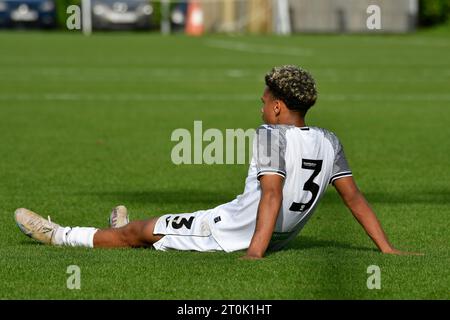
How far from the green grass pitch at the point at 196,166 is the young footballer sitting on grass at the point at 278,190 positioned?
0.14 metres

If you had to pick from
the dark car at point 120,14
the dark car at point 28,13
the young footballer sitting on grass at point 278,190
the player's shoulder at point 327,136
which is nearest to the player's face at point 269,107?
the young footballer sitting on grass at point 278,190

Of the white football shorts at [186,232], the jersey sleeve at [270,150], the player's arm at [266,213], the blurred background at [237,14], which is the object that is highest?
the jersey sleeve at [270,150]

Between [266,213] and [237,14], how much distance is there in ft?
156

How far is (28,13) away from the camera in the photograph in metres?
52.5

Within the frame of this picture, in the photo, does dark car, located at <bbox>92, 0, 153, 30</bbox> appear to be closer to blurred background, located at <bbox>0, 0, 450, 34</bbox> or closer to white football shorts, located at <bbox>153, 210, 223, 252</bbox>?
blurred background, located at <bbox>0, 0, 450, 34</bbox>

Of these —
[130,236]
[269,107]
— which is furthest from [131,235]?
[269,107]

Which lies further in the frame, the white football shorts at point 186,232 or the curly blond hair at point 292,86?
the white football shorts at point 186,232

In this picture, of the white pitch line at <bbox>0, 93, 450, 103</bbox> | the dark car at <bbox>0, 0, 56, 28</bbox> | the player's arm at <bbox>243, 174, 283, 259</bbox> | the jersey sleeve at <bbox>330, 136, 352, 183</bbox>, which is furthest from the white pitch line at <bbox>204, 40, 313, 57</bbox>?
the player's arm at <bbox>243, 174, 283, 259</bbox>

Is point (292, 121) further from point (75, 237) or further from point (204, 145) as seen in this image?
point (204, 145)

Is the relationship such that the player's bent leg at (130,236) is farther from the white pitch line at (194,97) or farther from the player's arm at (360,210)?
the white pitch line at (194,97)

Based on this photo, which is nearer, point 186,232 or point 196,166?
point 186,232

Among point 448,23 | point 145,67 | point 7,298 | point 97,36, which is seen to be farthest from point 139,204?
point 448,23

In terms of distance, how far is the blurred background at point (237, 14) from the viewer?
170 ft

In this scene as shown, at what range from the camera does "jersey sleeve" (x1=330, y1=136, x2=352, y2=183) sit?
8.79 meters
